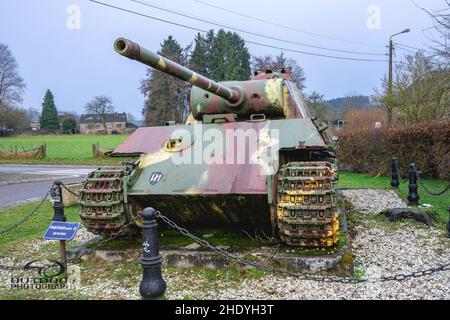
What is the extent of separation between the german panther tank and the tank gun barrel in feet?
0.04

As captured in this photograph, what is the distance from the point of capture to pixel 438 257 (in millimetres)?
5941

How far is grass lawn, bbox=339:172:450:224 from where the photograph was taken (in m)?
9.64

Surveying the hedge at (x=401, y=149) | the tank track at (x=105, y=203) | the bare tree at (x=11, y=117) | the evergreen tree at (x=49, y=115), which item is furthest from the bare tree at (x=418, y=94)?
the evergreen tree at (x=49, y=115)

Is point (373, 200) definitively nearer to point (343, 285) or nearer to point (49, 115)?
point (343, 285)

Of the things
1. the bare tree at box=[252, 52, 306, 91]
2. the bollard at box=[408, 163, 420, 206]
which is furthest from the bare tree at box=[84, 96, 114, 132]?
the bollard at box=[408, 163, 420, 206]

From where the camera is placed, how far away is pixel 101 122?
84125mm

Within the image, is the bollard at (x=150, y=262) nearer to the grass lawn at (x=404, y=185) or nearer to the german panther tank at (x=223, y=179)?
the german panther tank at (x=223, y=179)

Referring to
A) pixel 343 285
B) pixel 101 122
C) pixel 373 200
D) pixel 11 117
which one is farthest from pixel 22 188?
pixel 101 122

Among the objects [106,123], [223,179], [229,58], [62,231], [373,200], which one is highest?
[229,58]

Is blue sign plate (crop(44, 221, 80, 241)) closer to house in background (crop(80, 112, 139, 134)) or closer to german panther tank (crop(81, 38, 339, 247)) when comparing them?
german panther tank (crop(81, 38, 339, 247))

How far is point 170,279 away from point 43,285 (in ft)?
4.72

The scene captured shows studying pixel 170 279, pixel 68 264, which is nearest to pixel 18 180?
pixel 68 264

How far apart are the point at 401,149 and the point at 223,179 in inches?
458
